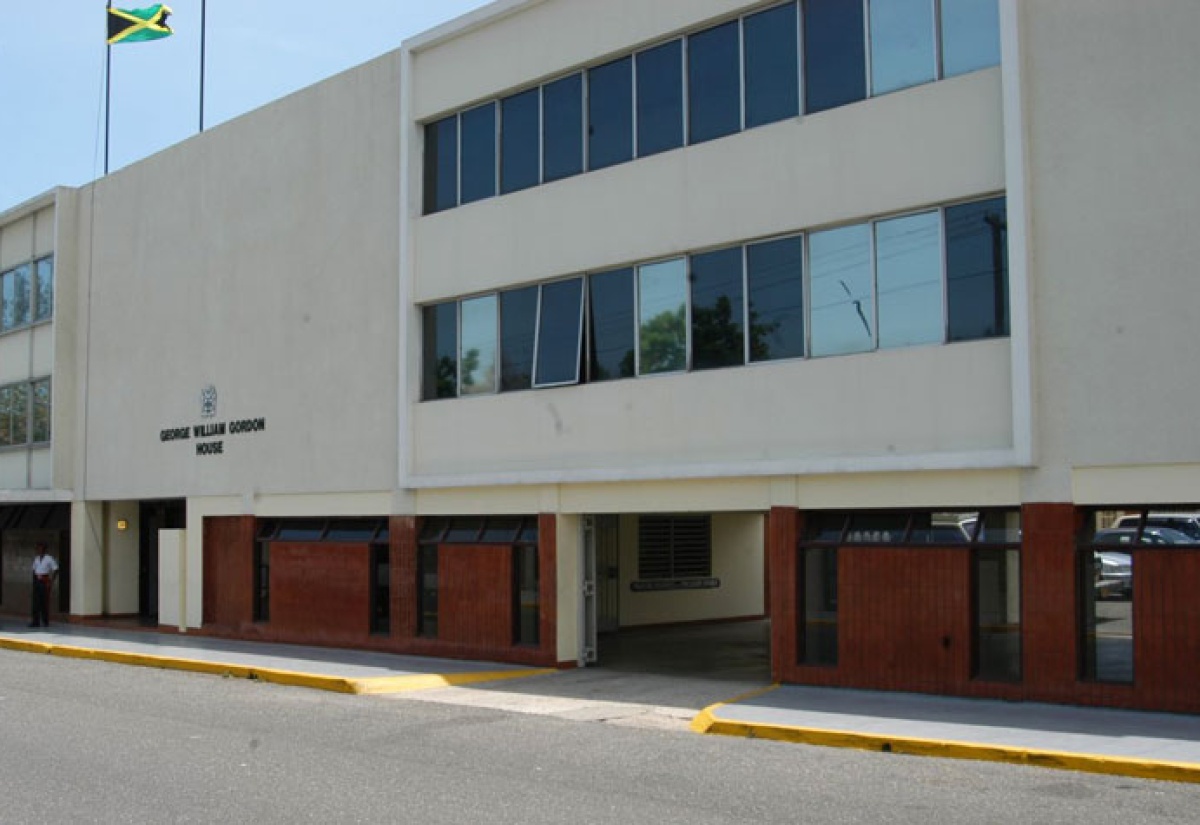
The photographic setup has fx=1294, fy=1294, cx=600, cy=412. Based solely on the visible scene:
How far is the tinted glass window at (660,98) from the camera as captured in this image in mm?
16531

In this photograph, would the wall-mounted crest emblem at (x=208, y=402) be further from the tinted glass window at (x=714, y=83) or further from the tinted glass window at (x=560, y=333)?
the tinted glass window at (x=714, y=83)

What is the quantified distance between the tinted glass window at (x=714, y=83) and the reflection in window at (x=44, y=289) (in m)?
17.7

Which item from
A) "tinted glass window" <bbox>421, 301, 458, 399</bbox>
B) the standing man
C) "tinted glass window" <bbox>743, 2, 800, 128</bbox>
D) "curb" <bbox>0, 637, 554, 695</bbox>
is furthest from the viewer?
the standing man

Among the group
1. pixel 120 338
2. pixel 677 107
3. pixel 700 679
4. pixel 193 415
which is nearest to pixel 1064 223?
pixel 677 107

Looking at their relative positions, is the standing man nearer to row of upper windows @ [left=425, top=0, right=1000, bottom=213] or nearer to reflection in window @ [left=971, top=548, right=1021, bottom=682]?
row of upper windows @ [left=425, top=0, right=1000, bottom=213]

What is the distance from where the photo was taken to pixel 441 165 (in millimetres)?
20062

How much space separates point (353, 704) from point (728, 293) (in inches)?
259

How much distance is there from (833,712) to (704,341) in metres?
5.13

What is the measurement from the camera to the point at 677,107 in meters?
16.5

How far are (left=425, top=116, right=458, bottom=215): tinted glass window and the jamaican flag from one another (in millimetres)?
11097

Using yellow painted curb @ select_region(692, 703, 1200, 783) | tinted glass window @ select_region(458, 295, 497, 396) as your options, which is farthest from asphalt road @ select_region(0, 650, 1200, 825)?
tinted glass window @ select_region(458, 295, 497, 396)

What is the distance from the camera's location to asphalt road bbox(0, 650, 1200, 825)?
858 centimetres

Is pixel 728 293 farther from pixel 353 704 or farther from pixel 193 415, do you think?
pixel 193 415

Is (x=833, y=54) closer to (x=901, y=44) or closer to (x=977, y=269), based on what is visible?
(x=901, y=44)
